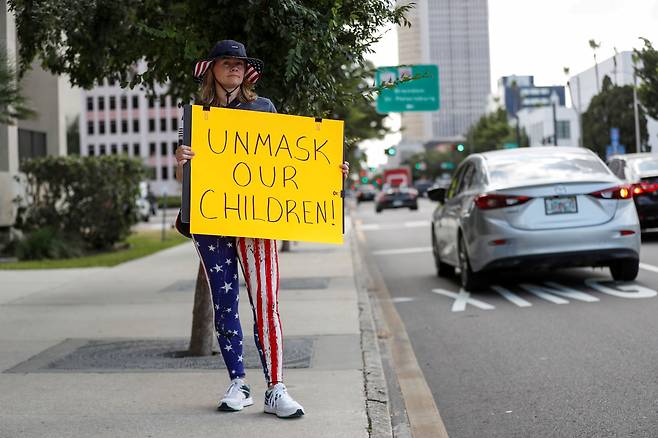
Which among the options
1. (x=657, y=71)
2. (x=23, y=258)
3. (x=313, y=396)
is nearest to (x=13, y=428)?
(x=313, y=396)

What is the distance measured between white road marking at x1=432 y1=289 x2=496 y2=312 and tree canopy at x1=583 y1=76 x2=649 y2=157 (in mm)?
13366

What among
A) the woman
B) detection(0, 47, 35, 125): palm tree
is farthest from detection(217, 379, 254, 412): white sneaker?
detection(0, 47, 35, 125): palm tree

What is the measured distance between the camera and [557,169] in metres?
10.7

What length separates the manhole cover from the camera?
6.45 metres

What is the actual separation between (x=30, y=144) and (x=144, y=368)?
60.6ft

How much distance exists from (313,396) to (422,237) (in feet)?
65.0

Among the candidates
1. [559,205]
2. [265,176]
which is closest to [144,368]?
[265,176]

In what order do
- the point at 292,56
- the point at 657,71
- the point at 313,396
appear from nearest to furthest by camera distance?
the point at 313,396, the point at 292,56, the point at 657,71

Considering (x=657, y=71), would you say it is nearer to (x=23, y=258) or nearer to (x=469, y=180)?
(x=469, y=180)

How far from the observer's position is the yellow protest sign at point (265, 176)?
481 centimetres

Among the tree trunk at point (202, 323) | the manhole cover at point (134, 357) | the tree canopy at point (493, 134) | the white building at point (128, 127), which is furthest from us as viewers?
the white building at point (128, 127)

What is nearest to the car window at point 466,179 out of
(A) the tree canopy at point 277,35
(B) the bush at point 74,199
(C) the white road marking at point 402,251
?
(A) the tree canopy at point 277,35

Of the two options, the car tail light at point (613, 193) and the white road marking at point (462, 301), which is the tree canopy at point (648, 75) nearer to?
the car tail light at point (613, 193)

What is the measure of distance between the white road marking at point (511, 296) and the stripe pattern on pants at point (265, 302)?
5419 millimetres
